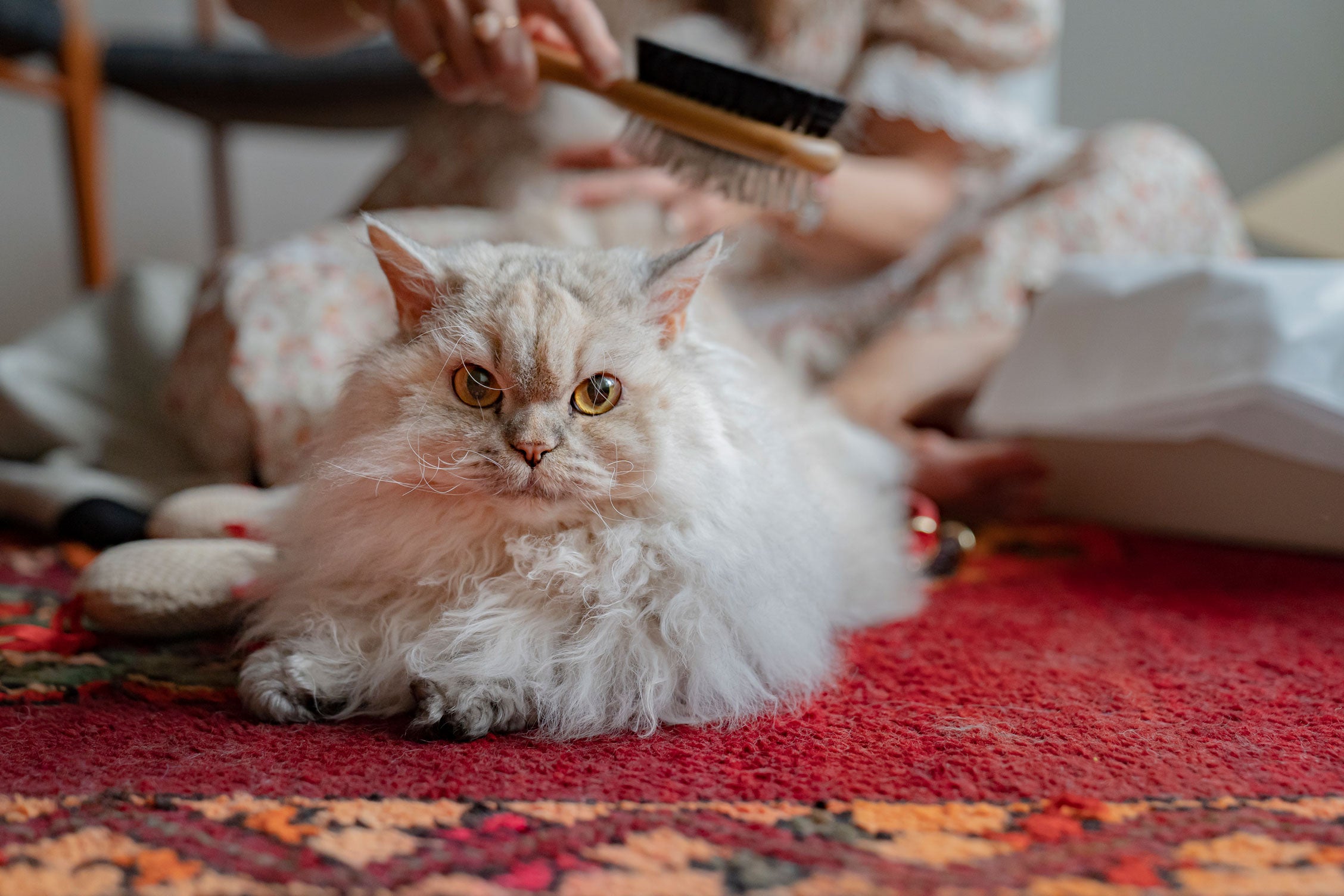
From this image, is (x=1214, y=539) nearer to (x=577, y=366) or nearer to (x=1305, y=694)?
(x=1305, y=694)

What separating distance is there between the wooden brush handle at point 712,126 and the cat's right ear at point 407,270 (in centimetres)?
39

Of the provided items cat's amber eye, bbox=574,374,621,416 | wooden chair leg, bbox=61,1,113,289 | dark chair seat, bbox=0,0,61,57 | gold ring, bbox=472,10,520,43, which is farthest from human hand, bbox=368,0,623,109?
wooden chair leg, bbox=61,1,113,289

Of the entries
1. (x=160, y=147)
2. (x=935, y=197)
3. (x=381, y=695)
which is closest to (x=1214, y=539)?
(x=935, y=197)

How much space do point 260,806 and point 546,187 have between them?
134 cm

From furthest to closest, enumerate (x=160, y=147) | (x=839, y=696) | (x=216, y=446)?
(x=160, y=147) < (x=216, y=446) < (x=839, y=696)

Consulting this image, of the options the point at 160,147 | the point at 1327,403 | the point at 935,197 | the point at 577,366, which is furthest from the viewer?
the point at 160,147

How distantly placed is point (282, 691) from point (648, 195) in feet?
3.89

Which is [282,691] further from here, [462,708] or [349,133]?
[349,133]

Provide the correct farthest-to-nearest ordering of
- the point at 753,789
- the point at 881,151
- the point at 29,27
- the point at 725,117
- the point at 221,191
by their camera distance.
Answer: the point at 221,191
the point at 29,27
the point at 881,151
the point at 725,117
the point at 753,789

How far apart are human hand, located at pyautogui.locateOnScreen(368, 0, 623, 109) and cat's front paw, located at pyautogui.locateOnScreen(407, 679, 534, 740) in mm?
715

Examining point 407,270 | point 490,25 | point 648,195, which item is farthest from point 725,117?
point 648,195

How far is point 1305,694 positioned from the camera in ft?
2.84

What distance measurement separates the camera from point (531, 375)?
72 centimetres

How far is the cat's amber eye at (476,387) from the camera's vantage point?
2.44 ft
